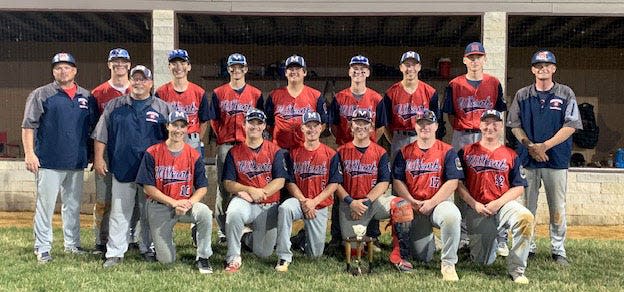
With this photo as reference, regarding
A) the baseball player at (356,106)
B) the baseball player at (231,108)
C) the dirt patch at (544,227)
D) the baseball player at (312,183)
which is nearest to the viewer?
the baseball player at (312,183)

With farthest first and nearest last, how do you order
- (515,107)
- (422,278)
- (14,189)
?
1. (14,189)
2. (515,107)
3. (422,278)

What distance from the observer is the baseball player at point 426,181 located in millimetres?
4543

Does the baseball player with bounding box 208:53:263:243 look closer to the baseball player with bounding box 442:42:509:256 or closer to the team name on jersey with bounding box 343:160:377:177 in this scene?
the team name on jersey with bounding box 343:160:377:177

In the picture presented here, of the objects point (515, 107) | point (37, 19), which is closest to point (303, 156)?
point (515, 107)

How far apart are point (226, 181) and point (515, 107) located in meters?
2.64

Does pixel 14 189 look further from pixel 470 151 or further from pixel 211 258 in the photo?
pixel 470 151

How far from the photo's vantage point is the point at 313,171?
4.85 m

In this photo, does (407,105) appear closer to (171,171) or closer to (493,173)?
(493,173)

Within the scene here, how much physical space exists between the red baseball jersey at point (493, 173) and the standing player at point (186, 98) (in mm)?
2477

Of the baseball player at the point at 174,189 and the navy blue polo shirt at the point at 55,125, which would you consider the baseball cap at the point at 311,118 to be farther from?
the navy blue polo shirt at the point at 55,125

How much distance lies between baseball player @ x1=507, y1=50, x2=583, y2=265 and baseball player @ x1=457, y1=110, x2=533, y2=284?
18.2 inches

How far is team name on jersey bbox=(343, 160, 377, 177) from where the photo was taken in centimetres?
484

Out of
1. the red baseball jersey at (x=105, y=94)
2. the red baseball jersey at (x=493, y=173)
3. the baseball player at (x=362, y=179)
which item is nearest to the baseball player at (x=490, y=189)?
the red baseball jersey at (x=493, y=173)

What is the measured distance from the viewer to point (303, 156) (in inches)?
192
